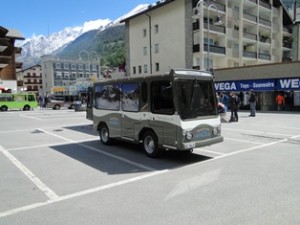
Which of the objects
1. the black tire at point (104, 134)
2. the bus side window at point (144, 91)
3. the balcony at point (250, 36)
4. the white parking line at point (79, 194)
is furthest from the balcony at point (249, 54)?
the white parking line at point (79, 194)

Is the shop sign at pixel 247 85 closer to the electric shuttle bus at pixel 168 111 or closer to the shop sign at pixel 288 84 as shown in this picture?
the shop sign at pixel 288 84

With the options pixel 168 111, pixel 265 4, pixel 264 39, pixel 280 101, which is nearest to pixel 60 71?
pixel 264 39

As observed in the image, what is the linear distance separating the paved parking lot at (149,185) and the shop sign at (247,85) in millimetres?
17957

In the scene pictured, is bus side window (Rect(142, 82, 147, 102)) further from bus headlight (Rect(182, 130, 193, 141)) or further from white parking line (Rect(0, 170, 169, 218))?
white parking line (Rect(0, 170, 169, 218))

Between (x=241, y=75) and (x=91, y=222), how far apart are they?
92.4 ft

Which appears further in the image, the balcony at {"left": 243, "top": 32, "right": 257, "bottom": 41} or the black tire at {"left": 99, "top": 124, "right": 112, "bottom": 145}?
the balcony at {"left": 243, "top": 32, "right": 257, "bottom": 41}

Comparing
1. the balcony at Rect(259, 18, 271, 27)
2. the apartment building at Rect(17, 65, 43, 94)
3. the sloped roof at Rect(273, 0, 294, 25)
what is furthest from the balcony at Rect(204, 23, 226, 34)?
the apartment building at Rect(17, 65, 43, 94)

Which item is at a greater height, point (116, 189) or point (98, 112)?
point (98, 112)

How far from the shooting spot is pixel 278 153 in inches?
393

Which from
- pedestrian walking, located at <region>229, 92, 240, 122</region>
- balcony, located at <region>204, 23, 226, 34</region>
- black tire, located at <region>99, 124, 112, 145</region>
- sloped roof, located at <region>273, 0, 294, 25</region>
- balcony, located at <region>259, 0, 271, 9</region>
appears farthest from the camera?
sloped roof, located at <region>273, 0, 294, 25</region>

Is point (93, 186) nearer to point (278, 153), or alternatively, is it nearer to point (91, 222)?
point (91, 222)

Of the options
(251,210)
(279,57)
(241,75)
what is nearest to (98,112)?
(251,210)

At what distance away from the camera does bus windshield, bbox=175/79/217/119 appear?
861cm

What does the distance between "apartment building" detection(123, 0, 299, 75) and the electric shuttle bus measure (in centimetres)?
3067
